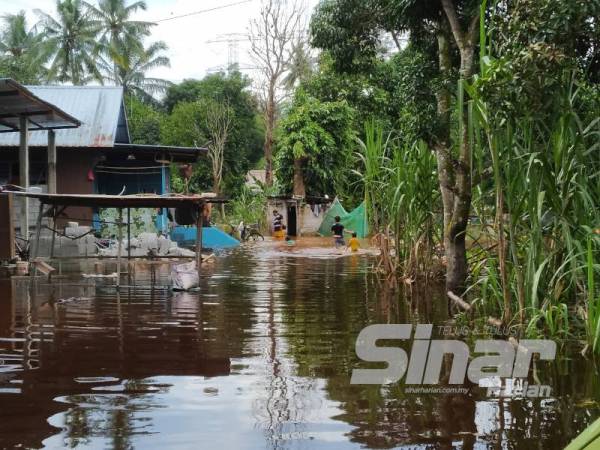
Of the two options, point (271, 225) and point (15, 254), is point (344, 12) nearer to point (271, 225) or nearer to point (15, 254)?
point (15, 254)

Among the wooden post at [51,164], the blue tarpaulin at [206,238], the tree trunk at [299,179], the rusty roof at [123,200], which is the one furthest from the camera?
the tree trunk at [299,179]

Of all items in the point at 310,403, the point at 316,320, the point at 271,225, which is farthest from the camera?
the point at 271,225

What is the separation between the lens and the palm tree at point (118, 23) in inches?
1454

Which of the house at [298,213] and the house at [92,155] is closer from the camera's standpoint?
the house at [92,155]

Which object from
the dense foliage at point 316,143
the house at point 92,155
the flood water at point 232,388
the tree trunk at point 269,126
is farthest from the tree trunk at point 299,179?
the flood water at point 232,388

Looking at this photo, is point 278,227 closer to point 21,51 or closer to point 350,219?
point 350,219

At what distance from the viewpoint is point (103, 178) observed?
22625 millimetres

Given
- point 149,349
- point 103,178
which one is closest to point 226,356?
point 149,349

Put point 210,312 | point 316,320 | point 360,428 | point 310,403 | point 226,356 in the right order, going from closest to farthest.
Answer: point 360,428, point 310,403, point 226,356, point 316,320, point 210,312

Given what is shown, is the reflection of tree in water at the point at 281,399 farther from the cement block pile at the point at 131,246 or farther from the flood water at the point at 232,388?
the cement block pile at the point at 131,246

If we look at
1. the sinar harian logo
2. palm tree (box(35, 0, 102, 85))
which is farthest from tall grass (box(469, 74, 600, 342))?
palm tree (box(35, 0, 102, 85))

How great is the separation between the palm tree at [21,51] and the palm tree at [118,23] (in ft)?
10.3

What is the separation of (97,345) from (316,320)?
2.74 metres

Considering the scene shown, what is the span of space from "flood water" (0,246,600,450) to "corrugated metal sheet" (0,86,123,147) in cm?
1089
